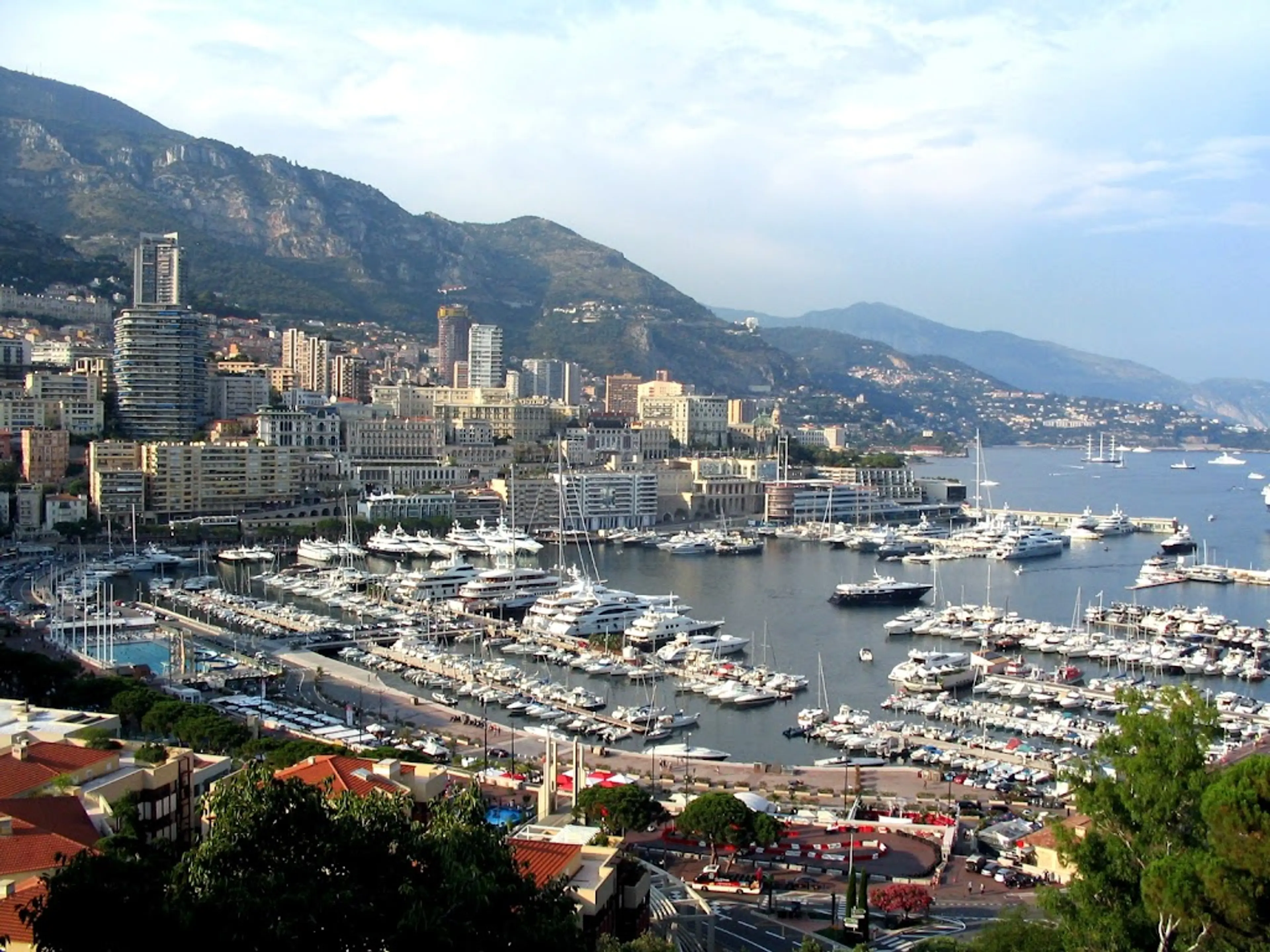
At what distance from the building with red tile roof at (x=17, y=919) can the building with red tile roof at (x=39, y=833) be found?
23.8 inches

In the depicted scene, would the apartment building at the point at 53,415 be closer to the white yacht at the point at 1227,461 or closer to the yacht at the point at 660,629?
the yacht at the point at 660,629

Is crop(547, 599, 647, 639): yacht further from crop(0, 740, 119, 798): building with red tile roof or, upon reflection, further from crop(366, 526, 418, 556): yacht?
crop(0, 740, 119, 798): building with red tile roof

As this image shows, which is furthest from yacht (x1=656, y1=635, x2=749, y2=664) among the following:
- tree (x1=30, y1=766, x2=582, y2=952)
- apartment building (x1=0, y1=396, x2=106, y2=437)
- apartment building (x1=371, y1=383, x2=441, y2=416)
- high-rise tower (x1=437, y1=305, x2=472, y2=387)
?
high-rise tower (x1=437, y1=305, x2=472, y2=387)

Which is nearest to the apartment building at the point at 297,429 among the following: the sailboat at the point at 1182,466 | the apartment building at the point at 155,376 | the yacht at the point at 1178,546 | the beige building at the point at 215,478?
the beige building at the point at 215,478

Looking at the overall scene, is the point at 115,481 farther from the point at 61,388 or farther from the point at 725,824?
the point at 725,824

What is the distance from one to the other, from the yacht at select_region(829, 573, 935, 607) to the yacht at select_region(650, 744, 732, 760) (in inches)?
484

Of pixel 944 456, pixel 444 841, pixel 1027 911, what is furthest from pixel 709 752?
pixel 944 456

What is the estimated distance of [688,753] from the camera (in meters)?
15.4

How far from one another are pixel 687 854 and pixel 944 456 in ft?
275

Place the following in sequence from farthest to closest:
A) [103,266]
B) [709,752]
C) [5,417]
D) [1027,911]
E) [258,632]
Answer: [103,266] < [5,417] < [258,632] < [709,752] < [1027,911]

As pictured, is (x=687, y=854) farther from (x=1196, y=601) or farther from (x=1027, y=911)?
(x=1196, y=601)

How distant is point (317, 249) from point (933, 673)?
7742 cm

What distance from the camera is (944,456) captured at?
92.2 metres

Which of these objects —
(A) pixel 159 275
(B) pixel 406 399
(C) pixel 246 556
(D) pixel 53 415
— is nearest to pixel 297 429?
(D) pixel 53 415
